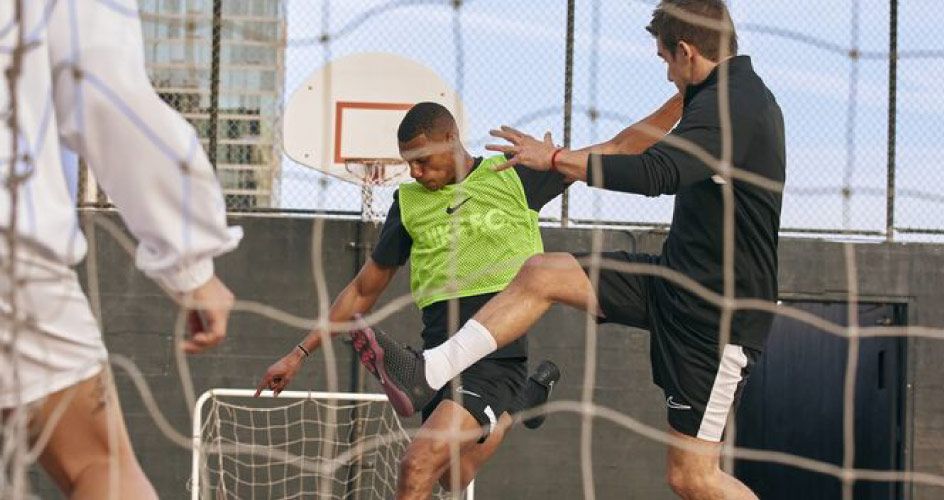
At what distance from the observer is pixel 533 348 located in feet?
27.7

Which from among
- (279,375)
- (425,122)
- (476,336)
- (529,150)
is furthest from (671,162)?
(279,375)

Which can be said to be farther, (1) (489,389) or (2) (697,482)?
(1) (489,389)

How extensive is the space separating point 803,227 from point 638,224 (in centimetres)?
95

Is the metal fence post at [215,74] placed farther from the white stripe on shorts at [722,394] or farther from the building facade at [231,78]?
the white stripe on shorts at [722,394]

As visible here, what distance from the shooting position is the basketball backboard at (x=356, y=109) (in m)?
7.77

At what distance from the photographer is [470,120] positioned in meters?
7.90

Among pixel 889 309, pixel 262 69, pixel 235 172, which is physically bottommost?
pixel 889 309

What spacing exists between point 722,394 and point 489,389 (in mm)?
965

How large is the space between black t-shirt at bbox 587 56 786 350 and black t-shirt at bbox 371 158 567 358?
86 centimetres

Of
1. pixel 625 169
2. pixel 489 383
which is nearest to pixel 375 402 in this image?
pixel 489 383

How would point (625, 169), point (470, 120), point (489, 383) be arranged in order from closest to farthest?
point (625, 169)
point (489, 383)
point (470, 120)

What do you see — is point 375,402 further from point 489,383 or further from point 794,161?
point 489,383

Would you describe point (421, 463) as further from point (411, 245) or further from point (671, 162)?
point (671, 162)

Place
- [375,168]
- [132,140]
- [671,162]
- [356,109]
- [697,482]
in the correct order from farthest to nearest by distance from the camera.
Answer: [356,109], [375,168], [697,482], [671,162], [132,140]
